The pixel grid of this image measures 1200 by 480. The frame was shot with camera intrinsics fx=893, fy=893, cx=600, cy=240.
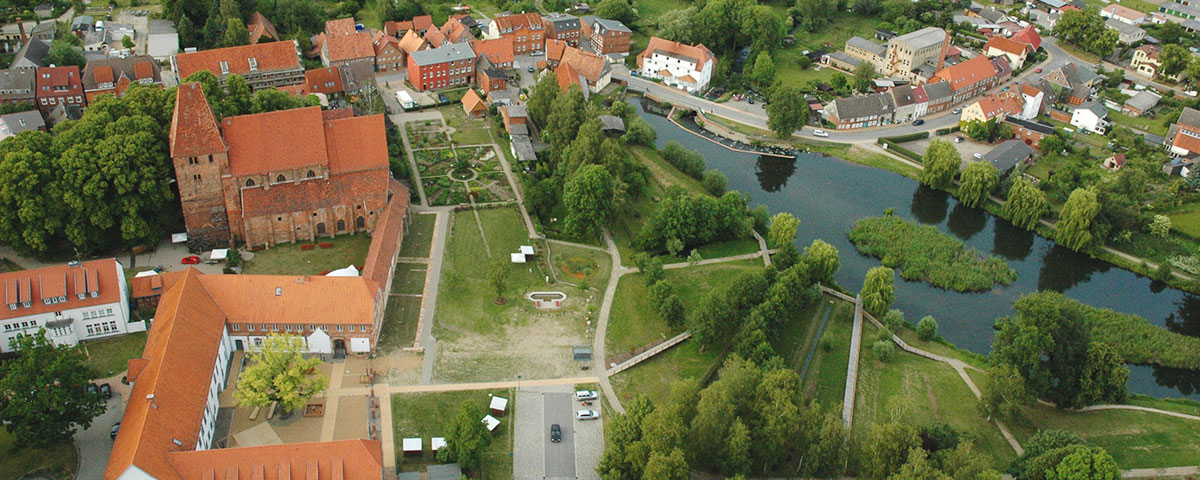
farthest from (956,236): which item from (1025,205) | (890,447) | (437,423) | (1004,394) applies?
(437,423)

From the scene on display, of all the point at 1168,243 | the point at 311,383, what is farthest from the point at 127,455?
the point at 1168,243

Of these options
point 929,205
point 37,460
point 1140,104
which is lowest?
point 929,205

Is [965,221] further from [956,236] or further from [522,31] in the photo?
[522,31]

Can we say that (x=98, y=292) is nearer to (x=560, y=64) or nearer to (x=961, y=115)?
(x=560, y=64)

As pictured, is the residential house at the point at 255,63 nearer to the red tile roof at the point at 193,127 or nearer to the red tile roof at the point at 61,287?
the red tile roof at the point at 193,127

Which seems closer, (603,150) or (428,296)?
(428,296)

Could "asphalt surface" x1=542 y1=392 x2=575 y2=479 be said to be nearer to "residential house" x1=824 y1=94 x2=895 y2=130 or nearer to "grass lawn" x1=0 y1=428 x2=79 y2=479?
"grass lawn" x1=0 y1=428 x2=79 y2=479

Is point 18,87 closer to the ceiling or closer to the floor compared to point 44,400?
closer to the ceiling
